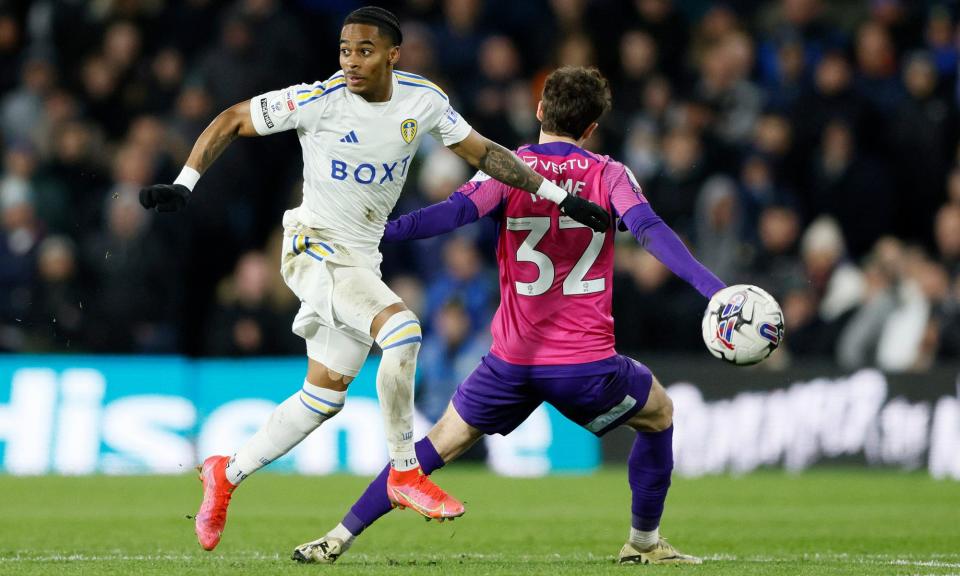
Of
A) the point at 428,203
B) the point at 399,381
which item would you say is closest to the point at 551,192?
the point at 399,381

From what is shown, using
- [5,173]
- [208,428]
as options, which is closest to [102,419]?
[208,428]

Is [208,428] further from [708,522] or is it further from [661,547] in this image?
[661,547]

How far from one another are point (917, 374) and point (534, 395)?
7563 mm

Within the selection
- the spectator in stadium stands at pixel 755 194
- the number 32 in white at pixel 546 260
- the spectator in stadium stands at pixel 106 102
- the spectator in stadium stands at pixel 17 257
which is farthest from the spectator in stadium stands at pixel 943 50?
the number 32 in white at pixel 546 260

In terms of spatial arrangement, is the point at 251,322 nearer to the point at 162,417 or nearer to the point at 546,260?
the point at 162,417

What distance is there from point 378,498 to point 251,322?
7.51m

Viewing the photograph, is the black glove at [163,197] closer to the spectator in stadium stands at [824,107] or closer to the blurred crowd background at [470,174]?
the blurred crowd background at [470,174]

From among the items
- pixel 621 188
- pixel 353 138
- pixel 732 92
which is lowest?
pixel 621 188

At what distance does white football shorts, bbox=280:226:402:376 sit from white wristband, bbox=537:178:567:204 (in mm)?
799

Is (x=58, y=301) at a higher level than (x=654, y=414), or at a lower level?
lower

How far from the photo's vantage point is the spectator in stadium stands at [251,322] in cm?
1452

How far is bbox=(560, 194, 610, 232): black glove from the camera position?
6.90 meters

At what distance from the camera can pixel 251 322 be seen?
1455 centimetres

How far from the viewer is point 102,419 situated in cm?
1385
